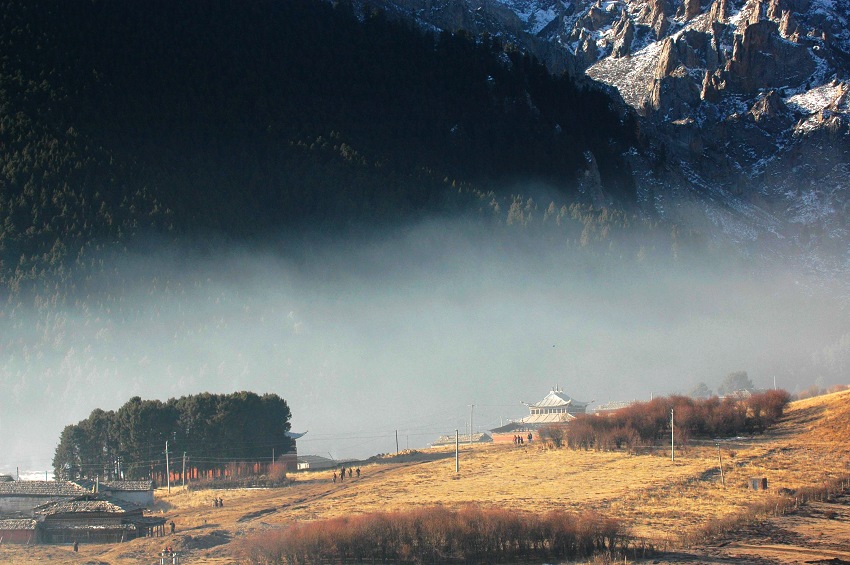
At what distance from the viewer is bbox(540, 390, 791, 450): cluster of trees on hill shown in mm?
93312

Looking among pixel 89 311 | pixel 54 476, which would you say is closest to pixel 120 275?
pixel 89 311

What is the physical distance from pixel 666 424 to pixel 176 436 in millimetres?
44195

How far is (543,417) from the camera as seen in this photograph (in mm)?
125188

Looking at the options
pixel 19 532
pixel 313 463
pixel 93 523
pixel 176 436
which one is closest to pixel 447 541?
pixel 93 523

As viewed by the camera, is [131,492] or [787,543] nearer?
[787,543]

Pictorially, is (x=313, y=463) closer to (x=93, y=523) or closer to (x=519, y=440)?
(x=519, y=440)

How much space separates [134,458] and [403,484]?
118 ft

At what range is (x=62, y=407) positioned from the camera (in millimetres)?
156500

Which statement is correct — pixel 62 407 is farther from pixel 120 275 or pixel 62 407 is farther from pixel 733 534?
pixel 733 534

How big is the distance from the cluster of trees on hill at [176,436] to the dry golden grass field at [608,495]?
1117 centimetres

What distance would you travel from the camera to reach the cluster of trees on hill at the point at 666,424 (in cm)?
9331

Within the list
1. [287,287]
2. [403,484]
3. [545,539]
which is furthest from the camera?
[287,287]

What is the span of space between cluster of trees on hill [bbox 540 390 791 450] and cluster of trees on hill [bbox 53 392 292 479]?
27.9 m

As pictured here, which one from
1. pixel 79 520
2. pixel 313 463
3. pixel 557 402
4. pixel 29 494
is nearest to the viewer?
pixel 79 520
